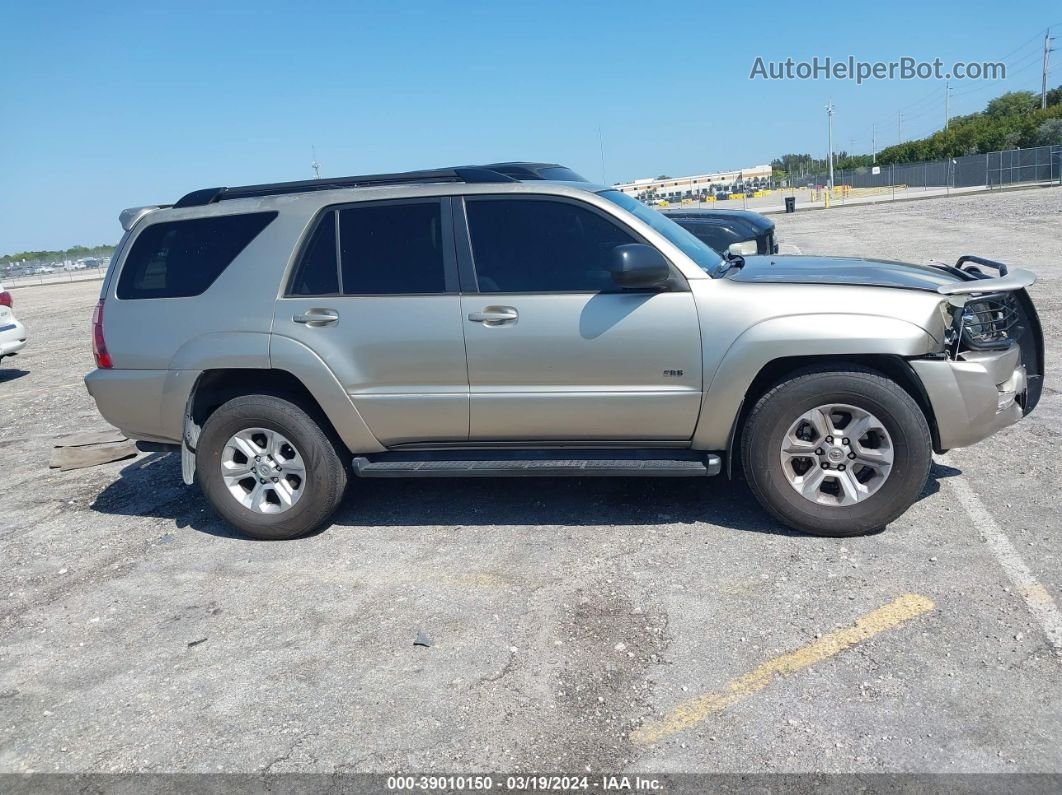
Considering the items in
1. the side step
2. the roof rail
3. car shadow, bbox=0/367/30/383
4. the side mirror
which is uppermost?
the roof rail

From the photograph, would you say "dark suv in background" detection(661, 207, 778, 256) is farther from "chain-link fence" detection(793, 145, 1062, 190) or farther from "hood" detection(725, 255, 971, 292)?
"chain-link fence" detection(793, 145, 1062, 190)

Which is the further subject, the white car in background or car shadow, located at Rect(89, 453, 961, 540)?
the white car in background

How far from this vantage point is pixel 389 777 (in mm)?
3066

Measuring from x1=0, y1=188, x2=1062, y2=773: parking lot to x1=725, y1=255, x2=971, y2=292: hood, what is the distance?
1282 millimetres

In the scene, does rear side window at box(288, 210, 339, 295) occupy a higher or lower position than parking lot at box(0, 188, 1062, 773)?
higher

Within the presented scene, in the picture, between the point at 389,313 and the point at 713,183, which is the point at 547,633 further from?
the point at 713,183

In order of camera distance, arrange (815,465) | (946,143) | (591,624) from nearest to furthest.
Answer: (591,624)
(815,465)
(946,143)

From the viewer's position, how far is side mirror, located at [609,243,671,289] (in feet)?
14.9

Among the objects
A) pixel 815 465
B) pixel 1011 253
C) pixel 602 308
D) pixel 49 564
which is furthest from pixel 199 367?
pixel 1011 253

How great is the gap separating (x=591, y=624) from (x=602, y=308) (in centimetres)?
167

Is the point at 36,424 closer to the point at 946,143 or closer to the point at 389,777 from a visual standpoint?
the point at 389,777

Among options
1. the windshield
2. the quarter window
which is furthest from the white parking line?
the quarter window

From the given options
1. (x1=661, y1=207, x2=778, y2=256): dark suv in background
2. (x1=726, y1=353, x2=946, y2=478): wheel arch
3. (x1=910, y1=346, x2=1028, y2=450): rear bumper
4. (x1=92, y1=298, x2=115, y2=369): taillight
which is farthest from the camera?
(x1=661, y1=207, x2=778, y2=256): dark suv in background

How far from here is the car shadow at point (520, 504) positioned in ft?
17.1
